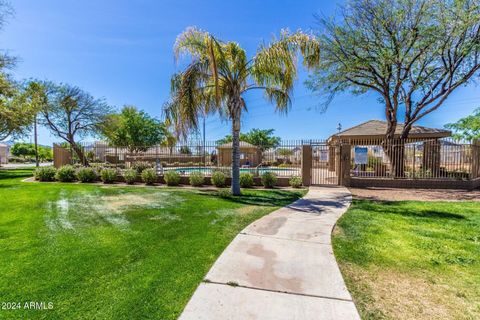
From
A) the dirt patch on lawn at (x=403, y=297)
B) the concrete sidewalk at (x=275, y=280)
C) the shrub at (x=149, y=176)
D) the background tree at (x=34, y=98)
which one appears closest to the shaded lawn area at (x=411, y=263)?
the dirt patch on lawn at (x=403, y=297)

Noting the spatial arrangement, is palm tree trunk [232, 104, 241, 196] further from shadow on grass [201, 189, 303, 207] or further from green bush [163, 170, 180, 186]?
green bush [163, 170, 180, 186]

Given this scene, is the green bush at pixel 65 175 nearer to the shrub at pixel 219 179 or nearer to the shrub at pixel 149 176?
the shrub at pixel 149 176

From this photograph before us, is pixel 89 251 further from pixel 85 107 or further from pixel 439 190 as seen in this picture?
pixel 85 107

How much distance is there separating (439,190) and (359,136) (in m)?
8.06

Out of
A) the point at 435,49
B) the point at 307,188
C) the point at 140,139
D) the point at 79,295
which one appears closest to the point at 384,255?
the point at 79,295

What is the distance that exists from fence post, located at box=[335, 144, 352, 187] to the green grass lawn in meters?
6.93

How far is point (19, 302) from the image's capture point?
2.88 meters

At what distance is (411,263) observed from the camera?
13.6ft

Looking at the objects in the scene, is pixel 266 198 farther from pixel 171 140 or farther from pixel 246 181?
pixel 171 140

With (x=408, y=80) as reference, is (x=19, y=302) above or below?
below

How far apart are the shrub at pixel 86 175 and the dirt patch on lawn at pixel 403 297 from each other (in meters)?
15.1

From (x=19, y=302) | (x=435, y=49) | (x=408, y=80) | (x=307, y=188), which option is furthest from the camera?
(x=408, y=80)

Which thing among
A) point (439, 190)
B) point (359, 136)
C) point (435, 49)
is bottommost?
point (439, 190)

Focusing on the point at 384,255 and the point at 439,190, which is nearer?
the point at 384,255
